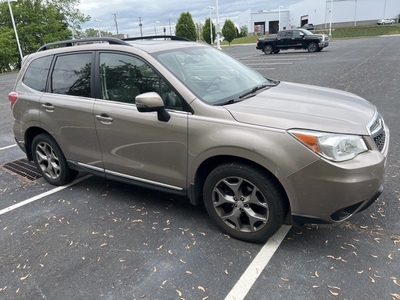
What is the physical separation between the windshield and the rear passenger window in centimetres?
98

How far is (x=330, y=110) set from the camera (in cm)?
292

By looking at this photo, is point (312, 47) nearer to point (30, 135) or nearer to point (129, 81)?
point (30, 135)

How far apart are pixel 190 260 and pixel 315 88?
2371mm

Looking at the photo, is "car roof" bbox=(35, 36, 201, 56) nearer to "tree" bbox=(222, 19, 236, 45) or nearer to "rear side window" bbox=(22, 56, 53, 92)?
"rear side window" bbox=(22, 56, 53, 92)

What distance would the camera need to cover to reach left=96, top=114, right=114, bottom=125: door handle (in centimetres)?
353

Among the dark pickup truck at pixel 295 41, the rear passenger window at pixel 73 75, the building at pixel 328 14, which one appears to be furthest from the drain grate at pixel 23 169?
the building at pixel 328 14

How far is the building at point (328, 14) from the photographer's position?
6688 centimetres

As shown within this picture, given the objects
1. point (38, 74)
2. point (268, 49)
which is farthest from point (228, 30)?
point (38, 74)

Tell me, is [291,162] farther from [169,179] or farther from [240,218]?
[169,179]

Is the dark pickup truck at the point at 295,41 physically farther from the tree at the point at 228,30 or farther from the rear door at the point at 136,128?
the tree at the point at 228,30

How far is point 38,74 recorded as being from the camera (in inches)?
172

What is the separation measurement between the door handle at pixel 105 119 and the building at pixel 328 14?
213 ft

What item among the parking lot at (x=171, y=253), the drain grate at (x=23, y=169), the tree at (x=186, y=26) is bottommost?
the drain grate at (x=23, y=169)

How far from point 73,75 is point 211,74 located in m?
1.69
